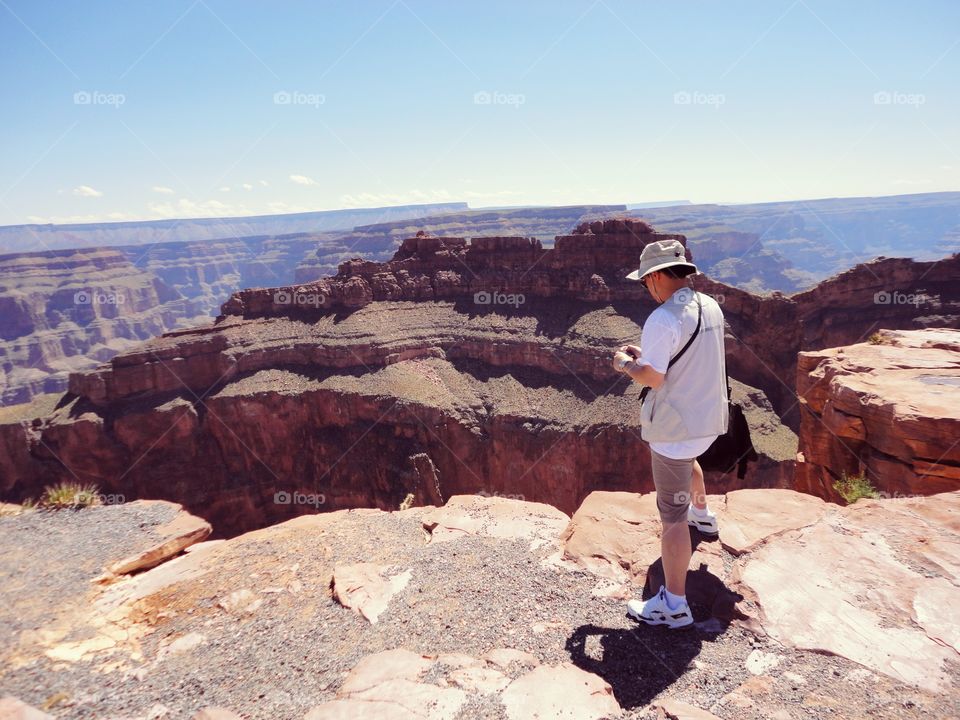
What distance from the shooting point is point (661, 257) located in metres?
4.80

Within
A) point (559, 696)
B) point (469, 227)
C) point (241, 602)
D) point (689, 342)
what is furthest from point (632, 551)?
point (469, 227)

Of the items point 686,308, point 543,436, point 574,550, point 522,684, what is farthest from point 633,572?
point 543,436

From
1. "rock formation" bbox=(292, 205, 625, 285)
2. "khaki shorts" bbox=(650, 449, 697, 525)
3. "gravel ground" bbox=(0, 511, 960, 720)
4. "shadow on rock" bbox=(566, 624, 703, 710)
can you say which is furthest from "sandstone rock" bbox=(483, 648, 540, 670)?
"rock formation" bbox=(292, 205, 625, 285)

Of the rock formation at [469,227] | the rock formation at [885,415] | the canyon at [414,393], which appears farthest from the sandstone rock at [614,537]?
the rock formation at [469,227]

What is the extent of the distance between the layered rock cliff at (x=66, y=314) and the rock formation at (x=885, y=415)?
454 feet

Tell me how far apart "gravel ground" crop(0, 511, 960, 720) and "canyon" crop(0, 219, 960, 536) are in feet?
90.7

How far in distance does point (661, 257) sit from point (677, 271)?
206 mm

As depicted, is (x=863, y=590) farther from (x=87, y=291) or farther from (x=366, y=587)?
(x=87, y=291)

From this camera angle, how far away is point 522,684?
4.26m

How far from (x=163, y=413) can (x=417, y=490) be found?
20.5 metres

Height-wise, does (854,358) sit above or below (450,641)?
above

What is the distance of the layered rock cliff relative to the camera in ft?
401

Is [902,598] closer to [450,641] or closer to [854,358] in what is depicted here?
[450,641]

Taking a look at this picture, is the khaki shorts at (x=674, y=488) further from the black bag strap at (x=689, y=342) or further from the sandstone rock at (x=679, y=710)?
the sandstone rock at (x=679, y=710)
